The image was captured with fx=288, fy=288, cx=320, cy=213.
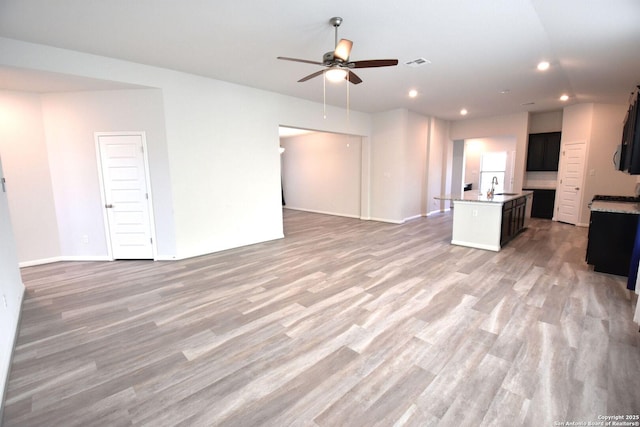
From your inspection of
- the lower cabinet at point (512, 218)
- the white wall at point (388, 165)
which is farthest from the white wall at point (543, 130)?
the white wall at point (388, 165)

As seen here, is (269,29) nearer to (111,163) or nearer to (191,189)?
(191,189)

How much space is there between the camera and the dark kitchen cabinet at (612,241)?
376 cm

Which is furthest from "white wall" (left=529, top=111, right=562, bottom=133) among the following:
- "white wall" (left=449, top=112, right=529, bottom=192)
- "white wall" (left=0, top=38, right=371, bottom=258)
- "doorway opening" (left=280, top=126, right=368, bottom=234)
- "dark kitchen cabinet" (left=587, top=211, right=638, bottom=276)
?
"white wall" (left=0, top=38, right=371, bottom=258)

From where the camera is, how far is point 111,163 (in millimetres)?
4480

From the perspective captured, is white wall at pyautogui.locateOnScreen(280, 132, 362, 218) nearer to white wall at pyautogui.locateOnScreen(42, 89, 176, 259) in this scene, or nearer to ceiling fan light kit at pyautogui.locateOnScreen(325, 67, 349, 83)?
ceiling fan light kit at pyautogui.locateOnScreen(325, 67, 349, 83)

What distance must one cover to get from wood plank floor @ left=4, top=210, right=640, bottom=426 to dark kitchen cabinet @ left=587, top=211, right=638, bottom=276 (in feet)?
0.72

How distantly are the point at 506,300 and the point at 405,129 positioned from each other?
5227mm

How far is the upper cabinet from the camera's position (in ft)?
25.4

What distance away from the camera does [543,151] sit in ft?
Result: 26.1

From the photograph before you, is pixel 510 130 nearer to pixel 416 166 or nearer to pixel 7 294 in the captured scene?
pixel 416 166

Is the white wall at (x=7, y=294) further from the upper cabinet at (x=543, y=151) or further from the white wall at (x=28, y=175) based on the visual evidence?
the upper cabinet at (x=543, y=151)

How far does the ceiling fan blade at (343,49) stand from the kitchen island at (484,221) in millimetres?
3275

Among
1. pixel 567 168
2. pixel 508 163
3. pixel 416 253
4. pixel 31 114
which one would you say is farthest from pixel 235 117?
pixel 508 163

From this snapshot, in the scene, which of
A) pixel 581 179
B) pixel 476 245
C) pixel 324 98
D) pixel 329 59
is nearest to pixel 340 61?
pixel 329 59
